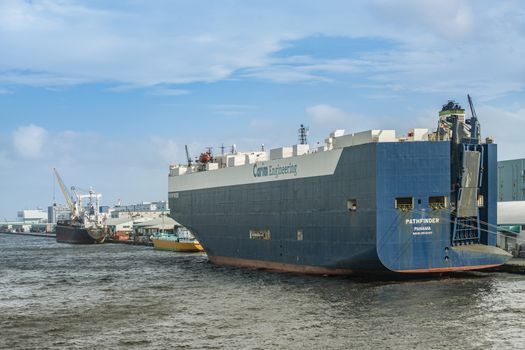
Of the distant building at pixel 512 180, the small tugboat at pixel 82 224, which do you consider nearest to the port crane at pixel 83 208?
the small tugboat at pixel 82 224

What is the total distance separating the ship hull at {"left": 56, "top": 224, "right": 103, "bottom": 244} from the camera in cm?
12069

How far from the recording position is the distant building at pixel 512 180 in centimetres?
8225

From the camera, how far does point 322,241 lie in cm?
4088

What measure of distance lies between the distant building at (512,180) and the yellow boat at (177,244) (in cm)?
3963

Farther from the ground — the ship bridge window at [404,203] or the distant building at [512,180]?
the distant building at [512,180]

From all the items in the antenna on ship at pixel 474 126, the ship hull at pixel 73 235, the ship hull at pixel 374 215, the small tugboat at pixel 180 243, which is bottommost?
the ship hull at pixel 73 235

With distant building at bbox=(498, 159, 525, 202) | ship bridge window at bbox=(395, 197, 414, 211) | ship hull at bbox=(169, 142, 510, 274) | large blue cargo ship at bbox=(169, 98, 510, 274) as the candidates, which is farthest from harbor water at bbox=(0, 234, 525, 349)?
distant building at bbox=(498, 159, 525, 202)

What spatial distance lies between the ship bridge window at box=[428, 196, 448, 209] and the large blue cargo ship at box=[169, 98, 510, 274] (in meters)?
0.06

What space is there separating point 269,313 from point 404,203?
38.3 feet

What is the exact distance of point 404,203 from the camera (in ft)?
121

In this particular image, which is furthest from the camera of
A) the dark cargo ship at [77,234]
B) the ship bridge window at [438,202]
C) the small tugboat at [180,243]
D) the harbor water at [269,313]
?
the dark cargo ship at [77,234]

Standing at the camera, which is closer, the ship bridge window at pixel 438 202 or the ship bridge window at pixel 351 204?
the ship bridge window at pixel 438 202

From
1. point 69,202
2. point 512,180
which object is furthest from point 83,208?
point 512,180

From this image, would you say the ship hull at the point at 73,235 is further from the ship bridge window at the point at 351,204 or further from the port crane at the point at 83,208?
the ship bridge window at the point at 351,204
